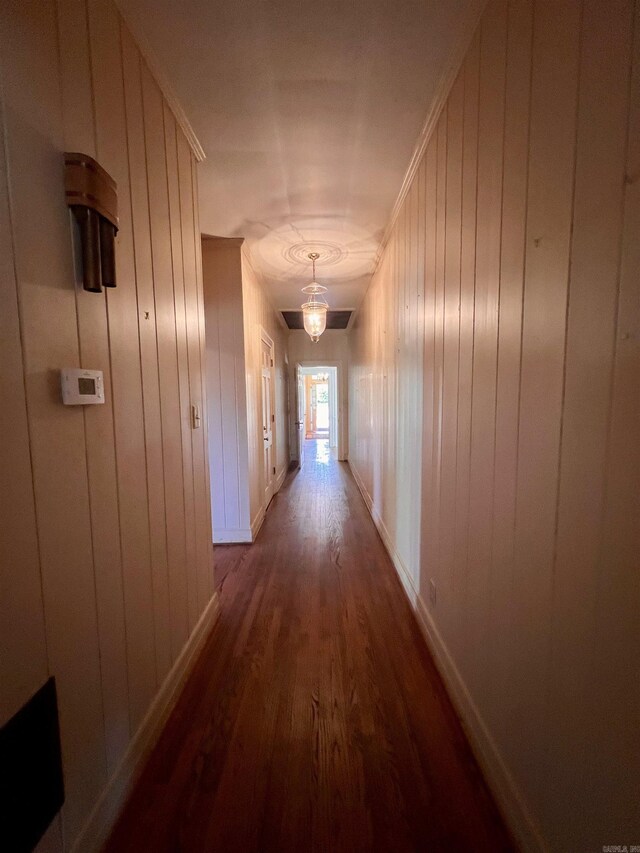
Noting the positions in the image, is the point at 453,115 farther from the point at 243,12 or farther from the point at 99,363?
the point at 99,363

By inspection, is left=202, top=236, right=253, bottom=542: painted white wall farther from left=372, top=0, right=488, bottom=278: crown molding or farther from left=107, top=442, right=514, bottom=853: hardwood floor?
left=372, top=0, right=488, bottom=278: crown molding

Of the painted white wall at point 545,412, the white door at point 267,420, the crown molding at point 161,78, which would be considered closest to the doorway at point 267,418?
the white door at point 267,420

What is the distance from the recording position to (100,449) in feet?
3.55

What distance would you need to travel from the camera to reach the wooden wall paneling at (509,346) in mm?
1007

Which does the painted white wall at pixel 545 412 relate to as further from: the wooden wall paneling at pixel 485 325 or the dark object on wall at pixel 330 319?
the dark object on wall at pixel 330 319

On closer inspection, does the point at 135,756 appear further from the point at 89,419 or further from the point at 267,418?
the point at 267,418

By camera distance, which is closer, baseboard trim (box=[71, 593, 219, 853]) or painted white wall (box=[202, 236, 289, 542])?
baseboard trim (box=[71, 593, 219, 853])

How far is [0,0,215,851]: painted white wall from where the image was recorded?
802mm

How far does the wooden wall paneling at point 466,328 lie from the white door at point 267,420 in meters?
2.90

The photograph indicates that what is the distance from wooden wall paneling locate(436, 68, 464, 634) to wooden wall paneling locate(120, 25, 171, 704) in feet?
4.17

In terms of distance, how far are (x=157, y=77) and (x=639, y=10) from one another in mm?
1674

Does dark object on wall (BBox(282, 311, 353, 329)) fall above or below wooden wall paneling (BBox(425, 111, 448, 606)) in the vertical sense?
above

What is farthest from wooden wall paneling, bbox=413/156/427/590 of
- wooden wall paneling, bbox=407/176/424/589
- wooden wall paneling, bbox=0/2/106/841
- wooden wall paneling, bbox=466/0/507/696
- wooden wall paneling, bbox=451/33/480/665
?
wooden wall paneling, bbox=0/2/106/841

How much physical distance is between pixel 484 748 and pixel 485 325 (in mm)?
1498
